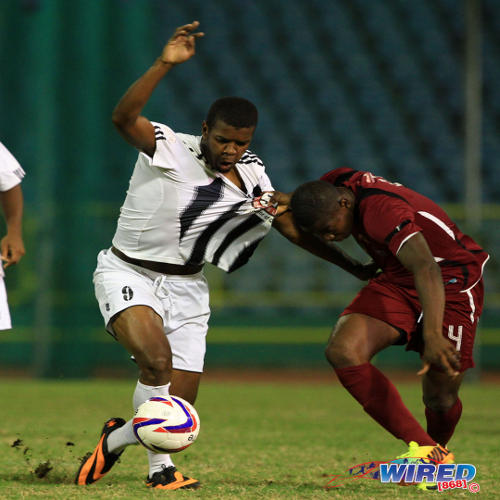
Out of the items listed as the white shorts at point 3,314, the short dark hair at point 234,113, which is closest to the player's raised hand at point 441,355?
the short dark hair at point 234,113

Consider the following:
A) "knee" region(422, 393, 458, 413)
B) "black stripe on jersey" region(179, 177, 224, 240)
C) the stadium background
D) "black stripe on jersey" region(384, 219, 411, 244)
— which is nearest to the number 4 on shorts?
"knee" region(422, 393, 458, 413)

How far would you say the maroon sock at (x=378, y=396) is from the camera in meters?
4.53

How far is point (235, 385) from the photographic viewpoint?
38.4 feet

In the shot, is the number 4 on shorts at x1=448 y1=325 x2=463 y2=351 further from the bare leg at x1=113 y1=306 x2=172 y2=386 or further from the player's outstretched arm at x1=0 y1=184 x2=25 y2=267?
the player's outstretched arm at x1=0 y1=184 x2=25 y2=267

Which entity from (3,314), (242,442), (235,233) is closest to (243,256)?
(235,233)

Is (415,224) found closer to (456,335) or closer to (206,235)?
(456,335)

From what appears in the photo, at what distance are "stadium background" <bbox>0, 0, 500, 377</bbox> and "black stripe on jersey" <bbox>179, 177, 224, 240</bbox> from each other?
22.6ft

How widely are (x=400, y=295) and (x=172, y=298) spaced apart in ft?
3.79

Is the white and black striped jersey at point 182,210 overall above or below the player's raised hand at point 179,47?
below

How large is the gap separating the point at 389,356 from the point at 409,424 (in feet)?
28.1

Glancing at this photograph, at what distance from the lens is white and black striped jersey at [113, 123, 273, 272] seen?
15.8 feet

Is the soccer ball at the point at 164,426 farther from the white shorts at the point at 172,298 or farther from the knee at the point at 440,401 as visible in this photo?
the knee at the point at 440,401

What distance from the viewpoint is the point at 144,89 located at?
436 cm

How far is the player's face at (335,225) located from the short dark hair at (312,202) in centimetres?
3
